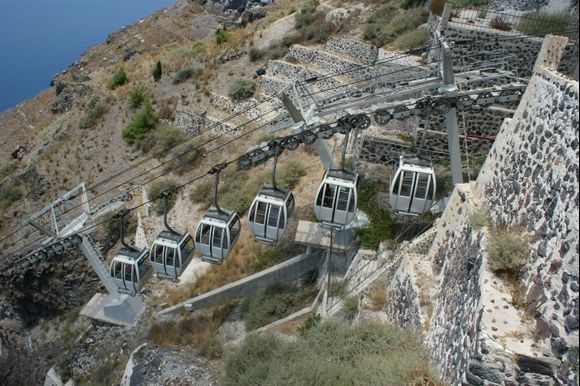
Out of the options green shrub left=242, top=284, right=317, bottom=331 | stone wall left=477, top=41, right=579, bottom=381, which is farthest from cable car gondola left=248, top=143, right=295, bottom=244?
stone wall left=477, top=41, right=579, bottom=381

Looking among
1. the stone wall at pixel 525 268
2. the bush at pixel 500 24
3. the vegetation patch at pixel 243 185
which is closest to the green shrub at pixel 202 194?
the vegetation patch at pixel 243 185

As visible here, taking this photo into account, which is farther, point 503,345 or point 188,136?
point 188,136

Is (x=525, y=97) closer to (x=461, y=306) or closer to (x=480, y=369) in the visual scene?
(x=461, y=306)

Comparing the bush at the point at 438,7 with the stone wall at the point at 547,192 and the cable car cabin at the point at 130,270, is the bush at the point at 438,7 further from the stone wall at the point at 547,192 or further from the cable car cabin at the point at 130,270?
the cable car cabin at the point at 130,270

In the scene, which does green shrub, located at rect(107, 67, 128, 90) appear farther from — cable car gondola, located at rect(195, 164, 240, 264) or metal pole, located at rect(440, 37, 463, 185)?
metal pole, located at rect(440, 37, 463, 185)

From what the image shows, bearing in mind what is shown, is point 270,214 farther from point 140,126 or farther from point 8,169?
point 8,169

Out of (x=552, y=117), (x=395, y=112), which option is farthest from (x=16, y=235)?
(x=552, y=117)
